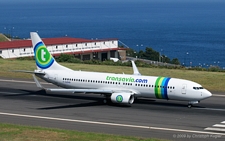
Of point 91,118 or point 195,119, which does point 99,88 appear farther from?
point 195,119

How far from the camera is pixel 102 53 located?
388ft

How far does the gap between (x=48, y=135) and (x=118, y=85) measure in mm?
16518

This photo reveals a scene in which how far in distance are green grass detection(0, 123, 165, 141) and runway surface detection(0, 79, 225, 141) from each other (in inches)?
93.8

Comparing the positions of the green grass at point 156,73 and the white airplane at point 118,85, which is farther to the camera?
the green grass at point 156,73

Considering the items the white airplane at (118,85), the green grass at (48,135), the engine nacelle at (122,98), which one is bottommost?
the green grass at (48,135)

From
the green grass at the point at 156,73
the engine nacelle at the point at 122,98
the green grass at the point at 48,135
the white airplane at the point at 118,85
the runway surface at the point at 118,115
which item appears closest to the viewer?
the green grass at the point at 48,135

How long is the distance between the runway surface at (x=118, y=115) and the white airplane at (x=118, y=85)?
128 cm

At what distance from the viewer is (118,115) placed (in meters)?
44.8

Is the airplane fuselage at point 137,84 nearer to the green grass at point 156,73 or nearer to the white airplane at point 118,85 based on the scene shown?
the white airplane at point 118,85

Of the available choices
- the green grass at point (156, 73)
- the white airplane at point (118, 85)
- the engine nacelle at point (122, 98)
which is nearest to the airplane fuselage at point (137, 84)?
the white airplane at point (118, 85)

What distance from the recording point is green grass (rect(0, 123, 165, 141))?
34.3 m

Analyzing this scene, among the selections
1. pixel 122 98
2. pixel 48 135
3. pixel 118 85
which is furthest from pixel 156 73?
pixel 48 135

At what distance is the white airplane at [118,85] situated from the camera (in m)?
48.0

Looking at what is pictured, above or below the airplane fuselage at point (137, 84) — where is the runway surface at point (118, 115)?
below
